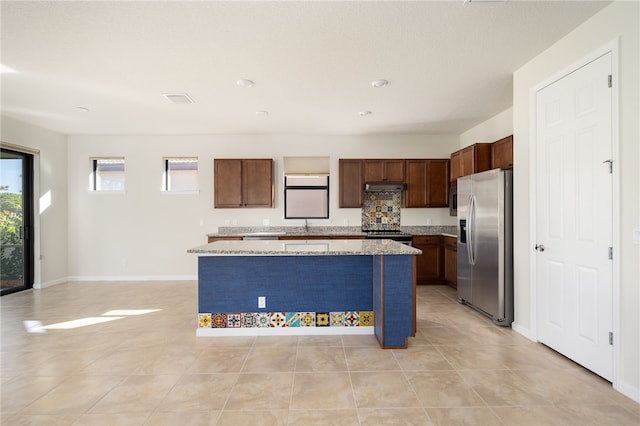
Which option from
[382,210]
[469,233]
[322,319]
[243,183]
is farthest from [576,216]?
[243,183]

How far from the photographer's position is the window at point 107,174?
5949 mm

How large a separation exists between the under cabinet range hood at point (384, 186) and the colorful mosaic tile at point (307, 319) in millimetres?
2959

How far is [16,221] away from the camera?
505 cm

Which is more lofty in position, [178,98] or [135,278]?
[178,98]

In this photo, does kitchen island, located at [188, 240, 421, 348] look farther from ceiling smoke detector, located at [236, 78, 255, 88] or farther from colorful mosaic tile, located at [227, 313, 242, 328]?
ceiling smoke detector, located at [236, 78, 255, 88]

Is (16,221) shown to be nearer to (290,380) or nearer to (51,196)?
(51,196)

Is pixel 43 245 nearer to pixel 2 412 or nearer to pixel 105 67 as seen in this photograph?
pixel 105 67

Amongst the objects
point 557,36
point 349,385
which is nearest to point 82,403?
point 349,385

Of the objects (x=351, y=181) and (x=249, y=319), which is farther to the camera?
(x=351, y=181)

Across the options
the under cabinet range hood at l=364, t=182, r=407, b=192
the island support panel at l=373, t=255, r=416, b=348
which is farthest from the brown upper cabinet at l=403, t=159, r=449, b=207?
the island support panel at l=373, t=255, r=416, b=348

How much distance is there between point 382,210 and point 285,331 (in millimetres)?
3401

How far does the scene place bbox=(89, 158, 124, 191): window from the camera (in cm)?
595

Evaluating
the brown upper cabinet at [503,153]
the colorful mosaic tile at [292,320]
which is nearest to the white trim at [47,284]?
the colorful mosaic tile at [292,320]

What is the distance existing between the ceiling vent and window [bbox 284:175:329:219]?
2.29m
